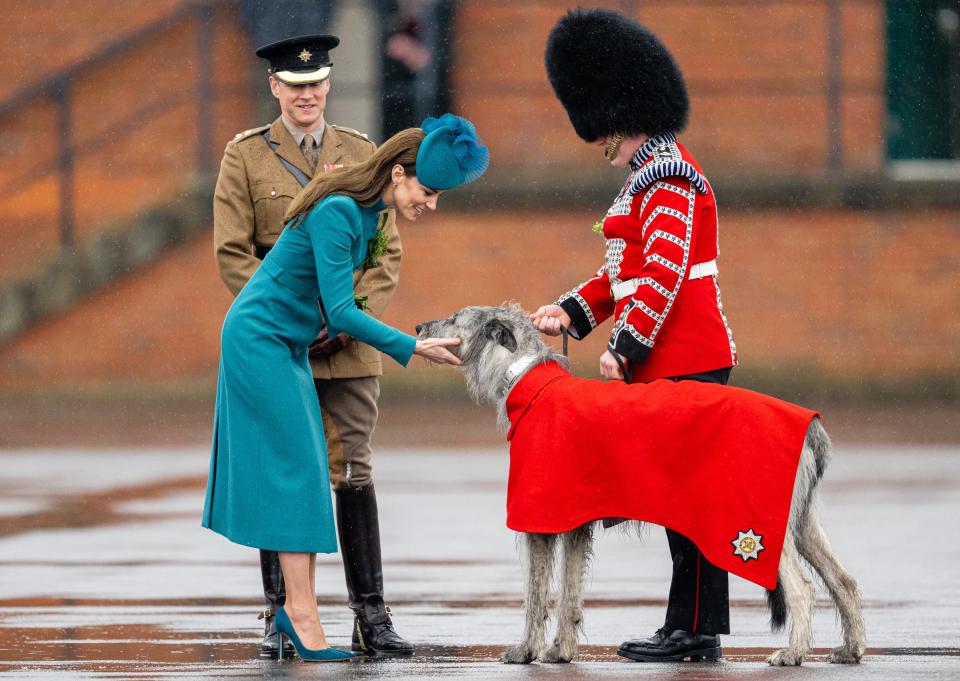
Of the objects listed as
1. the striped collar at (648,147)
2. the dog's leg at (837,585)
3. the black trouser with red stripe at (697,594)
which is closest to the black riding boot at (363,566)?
the black trouser with red stripe at (697,594)

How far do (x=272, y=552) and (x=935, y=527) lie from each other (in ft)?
17.3

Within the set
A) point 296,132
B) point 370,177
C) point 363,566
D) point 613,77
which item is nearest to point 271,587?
point 363,566

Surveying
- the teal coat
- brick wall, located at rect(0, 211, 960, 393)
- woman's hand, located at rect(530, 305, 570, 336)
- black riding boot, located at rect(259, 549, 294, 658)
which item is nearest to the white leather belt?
woman's hand, located at rect(530, 305, 570, 336)

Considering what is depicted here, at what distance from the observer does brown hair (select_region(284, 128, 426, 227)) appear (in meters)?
7.01

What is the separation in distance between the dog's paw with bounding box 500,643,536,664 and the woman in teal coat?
26.7 inches

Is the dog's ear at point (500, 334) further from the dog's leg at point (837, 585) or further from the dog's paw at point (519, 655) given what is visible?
the dog's leg at point (837, 585)

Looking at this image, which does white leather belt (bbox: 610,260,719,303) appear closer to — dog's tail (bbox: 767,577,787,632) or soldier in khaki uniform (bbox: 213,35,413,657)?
soldier in khaki uniform (bbox: 213,35,413,657)

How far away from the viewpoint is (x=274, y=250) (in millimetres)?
7109

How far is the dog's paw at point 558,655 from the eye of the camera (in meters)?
6.99

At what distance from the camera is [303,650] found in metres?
7.06

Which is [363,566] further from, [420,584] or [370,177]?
[420,584]

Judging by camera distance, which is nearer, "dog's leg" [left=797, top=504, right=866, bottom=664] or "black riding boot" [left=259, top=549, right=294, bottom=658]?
"dog's leg" [left=797, top=504, right=866, bottom=664]

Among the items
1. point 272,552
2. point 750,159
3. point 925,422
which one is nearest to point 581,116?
point 272,552

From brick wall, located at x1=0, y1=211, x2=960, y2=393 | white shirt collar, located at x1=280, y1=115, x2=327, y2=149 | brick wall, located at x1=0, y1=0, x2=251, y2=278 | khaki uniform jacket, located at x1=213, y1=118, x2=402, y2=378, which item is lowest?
khaki uniform jacket, located at x1=213, y1=118, x2=402, y2=378
